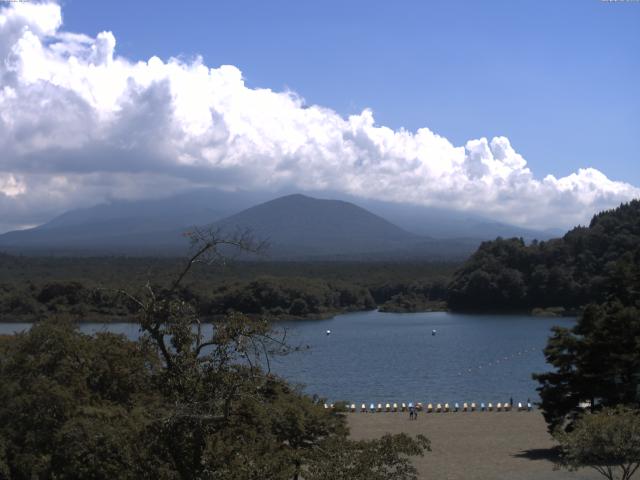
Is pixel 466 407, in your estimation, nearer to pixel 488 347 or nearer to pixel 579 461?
pixel 579 461

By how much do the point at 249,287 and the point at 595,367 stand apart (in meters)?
51.6

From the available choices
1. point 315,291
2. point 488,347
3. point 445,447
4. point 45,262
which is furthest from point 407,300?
point 445,447

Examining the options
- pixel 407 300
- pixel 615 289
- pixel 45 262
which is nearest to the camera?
pixel 615 289

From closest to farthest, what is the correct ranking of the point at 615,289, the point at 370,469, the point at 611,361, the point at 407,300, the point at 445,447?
1. the point at 370,469
2. the point at 611,361
3. the point at 445,447
4. the point at 615,289
5. the point at 407,300

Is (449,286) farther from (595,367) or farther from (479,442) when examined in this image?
(595,367)

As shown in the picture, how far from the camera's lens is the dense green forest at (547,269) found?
7388cm

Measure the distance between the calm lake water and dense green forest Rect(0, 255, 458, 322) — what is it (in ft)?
12.3

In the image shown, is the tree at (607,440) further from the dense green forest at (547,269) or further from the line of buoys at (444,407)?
the dense green forest at (547,269)

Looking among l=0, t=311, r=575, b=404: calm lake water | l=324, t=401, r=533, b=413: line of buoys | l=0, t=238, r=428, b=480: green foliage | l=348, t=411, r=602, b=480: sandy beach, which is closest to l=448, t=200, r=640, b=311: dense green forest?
l=0, t=311, r=575, b=404: calm lake water

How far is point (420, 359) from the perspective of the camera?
4559 centimetres

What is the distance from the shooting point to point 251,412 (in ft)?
29.4

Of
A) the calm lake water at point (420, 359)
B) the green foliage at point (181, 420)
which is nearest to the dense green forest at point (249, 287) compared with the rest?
the calm lake water at point (420, 359)

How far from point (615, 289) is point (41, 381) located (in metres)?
19.8

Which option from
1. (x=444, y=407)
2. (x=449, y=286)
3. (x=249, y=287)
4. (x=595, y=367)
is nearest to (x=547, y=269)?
(x=449, y=286)
